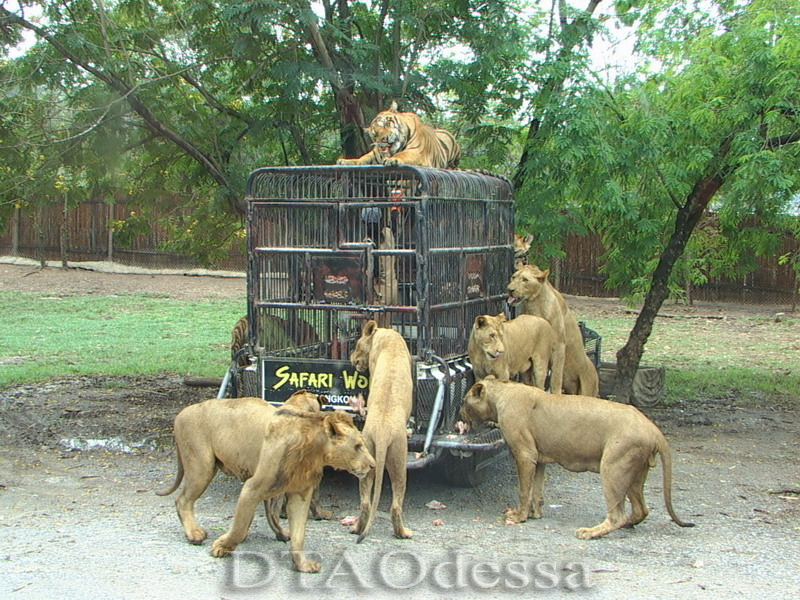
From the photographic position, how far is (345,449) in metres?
5.78

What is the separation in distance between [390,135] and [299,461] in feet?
13.0

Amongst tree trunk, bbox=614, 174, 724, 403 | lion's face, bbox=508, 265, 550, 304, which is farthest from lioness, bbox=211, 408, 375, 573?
tree trunk, bbox=614, 174, 724, 403

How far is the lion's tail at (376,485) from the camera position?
6191mm

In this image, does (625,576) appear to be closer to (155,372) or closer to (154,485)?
(154,485)

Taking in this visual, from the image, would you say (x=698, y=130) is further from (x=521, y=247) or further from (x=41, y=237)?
(x=41, y=237)

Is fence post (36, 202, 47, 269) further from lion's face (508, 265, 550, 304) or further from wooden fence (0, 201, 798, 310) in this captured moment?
lion's face (508, 265, 550, 304)

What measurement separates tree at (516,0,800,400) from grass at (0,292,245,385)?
603cm

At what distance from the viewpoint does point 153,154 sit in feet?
37.7

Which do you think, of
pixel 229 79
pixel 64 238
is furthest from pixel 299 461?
→ pixel 64 238

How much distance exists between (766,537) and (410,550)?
237 cm

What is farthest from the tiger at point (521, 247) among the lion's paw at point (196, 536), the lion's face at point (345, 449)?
the lion's paw at point (196, 536)

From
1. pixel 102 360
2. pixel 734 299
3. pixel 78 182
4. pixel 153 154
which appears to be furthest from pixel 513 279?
pixel 734 299

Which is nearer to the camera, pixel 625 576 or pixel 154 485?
pixel 625 576

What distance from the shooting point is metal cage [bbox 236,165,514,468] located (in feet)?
24.5
